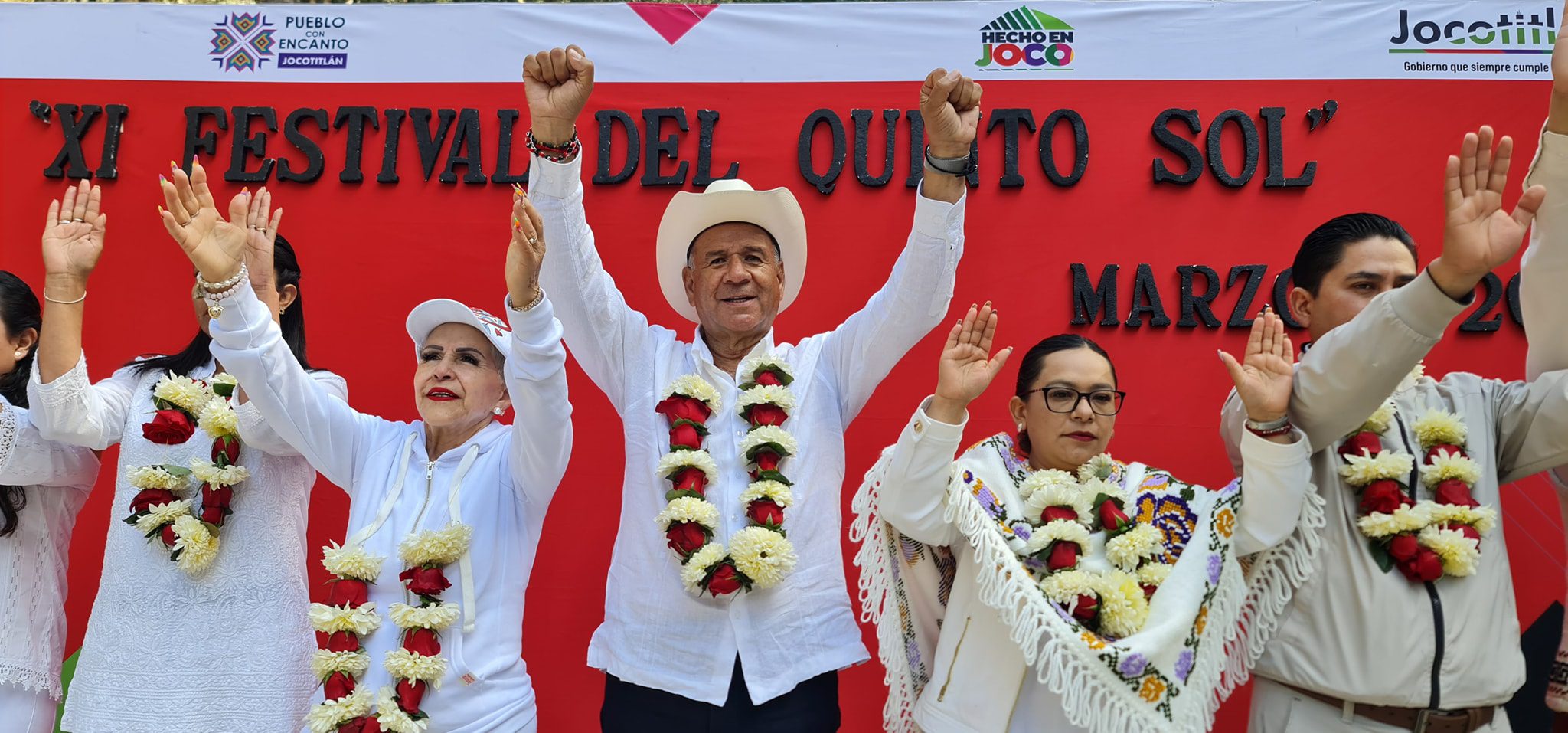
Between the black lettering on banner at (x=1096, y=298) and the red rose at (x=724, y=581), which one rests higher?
the black lettering on banner at (x=1096, y=298)

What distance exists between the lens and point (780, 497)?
103 inches

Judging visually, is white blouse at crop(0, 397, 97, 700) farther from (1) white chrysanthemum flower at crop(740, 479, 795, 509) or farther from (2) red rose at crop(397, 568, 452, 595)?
(1) white chrysanthemum flower at crop(740, 479, 795, 509)

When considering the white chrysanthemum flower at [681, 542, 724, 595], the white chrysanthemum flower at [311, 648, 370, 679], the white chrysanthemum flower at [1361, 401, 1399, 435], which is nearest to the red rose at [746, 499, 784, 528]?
the white chrysanthemum flower at [681, 542, 724, 595]

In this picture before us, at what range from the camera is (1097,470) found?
270 centimetres

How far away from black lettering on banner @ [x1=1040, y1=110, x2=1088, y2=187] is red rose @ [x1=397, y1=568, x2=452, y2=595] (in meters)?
2.60

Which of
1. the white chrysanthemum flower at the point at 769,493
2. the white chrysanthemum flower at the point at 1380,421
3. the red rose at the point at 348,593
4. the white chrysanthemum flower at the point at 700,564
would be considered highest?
the white chrysanthemum flower at the point at 1380,421

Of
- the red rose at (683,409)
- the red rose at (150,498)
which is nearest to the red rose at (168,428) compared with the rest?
the red rose at (150,498)

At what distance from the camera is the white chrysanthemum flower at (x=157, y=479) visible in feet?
9.59

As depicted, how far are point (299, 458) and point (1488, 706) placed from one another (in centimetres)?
311

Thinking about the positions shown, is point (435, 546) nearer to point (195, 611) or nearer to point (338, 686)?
point (338, 686)

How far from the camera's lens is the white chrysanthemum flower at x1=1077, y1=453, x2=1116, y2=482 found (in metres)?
2.69

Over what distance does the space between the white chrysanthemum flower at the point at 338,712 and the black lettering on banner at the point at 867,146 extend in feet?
8.14

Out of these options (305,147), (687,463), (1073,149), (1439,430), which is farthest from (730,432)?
(305,147)

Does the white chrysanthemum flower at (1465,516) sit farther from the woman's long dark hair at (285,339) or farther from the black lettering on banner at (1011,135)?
the woman's long dark hair at (285,339)
